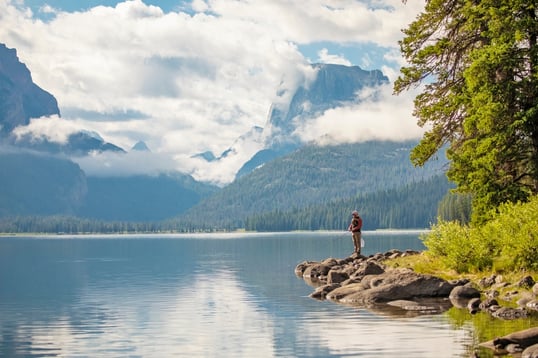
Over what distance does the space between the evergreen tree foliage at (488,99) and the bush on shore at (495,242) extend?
136 centimetres

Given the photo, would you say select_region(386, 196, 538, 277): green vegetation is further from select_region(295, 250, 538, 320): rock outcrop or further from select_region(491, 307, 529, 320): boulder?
select_region(491, 307, 529, 320): boulder

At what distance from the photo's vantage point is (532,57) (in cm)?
3897

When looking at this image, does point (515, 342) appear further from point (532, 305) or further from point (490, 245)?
point (490, 245)

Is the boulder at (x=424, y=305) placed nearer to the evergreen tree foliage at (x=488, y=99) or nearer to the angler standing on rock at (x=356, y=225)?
the evergreen tree foliage at (x=488, y=99)

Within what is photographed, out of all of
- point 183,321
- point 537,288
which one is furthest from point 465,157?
point 183,321

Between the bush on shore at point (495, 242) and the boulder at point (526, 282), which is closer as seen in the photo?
the boulder at point (526, 282)

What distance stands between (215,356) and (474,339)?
29.6 feet

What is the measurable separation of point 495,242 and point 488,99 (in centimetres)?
757

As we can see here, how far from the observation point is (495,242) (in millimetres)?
39406

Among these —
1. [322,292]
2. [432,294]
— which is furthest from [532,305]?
[322,292]

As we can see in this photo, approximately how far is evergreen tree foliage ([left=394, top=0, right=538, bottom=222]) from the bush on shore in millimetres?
1364

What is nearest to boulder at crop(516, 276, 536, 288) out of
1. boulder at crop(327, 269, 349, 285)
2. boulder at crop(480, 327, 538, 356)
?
boulder at crop(480, 327, 538, 356)

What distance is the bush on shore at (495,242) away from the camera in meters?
36.0

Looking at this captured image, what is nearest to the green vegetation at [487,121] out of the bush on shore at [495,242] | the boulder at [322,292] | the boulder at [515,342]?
the bush on shore at [495,242]
